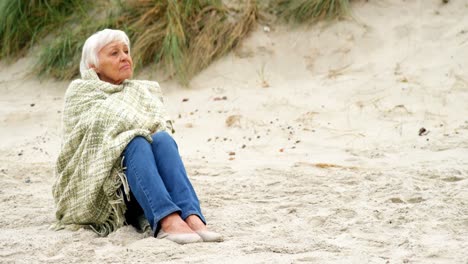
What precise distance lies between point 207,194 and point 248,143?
125 centimetres

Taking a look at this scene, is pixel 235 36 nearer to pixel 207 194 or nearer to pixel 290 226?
pixel 207 194

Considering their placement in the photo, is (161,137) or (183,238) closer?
(183,238)

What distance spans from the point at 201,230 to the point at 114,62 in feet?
3.17

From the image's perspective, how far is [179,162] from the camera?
4047 mm

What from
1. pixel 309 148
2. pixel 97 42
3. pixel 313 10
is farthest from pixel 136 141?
pixel 313 10

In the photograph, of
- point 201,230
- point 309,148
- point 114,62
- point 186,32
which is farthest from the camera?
point 186,32

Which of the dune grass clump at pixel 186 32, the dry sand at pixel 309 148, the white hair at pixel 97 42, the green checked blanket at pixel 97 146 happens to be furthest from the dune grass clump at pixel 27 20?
the green checked blanket at pixel 97 146

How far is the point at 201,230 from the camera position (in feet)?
12.8

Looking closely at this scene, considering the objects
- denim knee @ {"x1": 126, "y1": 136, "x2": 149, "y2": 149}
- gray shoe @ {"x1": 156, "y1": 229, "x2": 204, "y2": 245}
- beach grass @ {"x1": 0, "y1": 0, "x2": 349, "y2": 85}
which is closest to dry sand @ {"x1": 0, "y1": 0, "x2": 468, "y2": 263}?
gray shoe @ {"x1": 156, "y1": 229, "x2": 204, "y2": 245}

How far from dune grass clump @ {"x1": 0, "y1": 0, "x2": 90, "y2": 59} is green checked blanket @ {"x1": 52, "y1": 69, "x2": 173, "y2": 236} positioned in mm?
3784

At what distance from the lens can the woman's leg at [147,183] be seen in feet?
12.7

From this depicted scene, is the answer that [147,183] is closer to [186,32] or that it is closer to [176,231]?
[176,231]

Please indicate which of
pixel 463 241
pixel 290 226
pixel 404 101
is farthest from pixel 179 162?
pixel 404 101

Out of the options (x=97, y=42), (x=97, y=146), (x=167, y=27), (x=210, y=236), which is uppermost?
(x=97, y=42)
